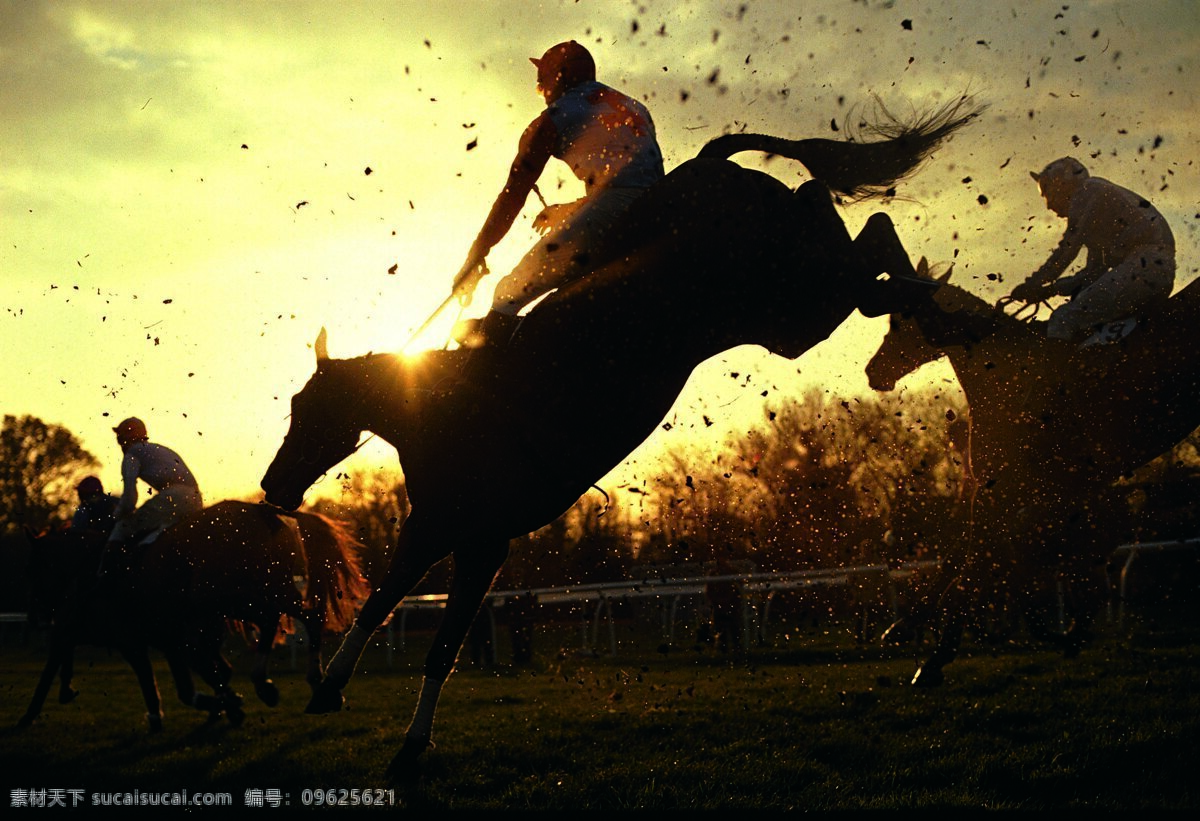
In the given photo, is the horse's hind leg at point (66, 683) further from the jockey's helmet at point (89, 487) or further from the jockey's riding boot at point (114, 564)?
the jockey's helmet at point (89, 487)

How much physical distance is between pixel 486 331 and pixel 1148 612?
37.0 feet

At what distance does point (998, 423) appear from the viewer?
6.02 meters

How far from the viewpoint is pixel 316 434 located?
4.90 meters

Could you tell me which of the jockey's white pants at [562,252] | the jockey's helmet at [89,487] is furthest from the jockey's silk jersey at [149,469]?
the jockey's white pants at [562,252]

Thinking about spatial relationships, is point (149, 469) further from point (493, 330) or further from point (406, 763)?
Answer: point (493, 330)

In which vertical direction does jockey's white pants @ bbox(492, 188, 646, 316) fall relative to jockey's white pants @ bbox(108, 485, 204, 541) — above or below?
above

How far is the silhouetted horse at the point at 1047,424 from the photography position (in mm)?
5570

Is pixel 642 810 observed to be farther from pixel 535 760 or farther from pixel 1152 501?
pixel 1152 501

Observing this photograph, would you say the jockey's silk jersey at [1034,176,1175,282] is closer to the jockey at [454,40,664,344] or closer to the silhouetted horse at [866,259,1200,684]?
the silhouetted horse at [866,259,1200,684]

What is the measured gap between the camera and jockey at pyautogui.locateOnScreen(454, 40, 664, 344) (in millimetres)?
4340

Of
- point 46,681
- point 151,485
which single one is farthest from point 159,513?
point 46,681

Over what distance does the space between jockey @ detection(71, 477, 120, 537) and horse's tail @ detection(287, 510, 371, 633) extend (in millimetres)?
2590

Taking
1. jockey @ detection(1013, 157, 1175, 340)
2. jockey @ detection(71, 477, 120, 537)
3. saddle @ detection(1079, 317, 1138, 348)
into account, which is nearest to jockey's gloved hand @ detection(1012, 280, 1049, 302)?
jockey @ detection(1013, 157, 1175, 340)

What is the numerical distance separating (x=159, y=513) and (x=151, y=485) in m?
0.30
